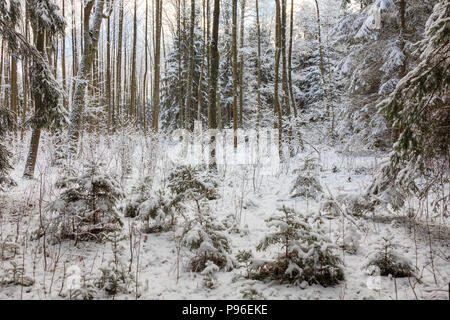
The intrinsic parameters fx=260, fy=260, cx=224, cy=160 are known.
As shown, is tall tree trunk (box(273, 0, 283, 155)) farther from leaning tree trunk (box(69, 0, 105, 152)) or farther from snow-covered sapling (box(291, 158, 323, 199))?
leaning tree trunk (box(69, 0, 105, 152))

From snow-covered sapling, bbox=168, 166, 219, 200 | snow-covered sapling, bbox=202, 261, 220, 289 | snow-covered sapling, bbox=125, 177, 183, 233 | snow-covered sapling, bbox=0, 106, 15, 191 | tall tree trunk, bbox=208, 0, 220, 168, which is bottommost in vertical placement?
snow-covered sapling, bbox=202, 261, 220, 289

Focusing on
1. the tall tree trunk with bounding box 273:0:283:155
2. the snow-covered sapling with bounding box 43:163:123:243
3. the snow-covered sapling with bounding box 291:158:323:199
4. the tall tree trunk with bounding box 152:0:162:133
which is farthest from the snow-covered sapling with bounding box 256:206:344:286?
the tall tree trunk with bounding box 152:0:162:133

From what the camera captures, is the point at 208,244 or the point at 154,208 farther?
the point at 154,208

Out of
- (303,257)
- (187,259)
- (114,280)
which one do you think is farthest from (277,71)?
(114,280)

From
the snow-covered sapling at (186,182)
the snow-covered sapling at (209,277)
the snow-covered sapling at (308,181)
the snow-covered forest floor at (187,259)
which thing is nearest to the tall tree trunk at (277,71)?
the snow-covered sapling at (308,181)

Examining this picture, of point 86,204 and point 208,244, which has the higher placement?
point 86,204

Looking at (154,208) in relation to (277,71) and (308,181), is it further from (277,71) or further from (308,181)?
(277,71)

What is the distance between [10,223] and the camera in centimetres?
434

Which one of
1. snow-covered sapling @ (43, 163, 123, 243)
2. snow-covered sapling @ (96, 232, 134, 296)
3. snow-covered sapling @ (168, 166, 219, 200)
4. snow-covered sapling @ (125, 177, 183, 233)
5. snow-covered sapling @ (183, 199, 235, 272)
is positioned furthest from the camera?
snow-covered sapling @ (168, 166, 219, 200)

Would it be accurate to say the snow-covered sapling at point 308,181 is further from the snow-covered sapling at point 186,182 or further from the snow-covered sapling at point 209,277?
the snow-covered sapling at point 209,277

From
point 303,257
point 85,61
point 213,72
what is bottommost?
point 303,257

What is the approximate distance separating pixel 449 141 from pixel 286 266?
2.83m

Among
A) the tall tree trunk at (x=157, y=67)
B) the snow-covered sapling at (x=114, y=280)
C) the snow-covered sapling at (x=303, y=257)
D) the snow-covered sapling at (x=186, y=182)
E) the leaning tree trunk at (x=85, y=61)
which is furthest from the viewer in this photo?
the tall tree trunk at (x=157, y=67)
